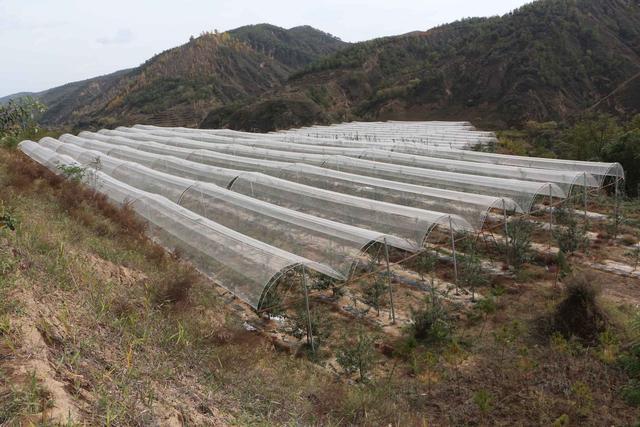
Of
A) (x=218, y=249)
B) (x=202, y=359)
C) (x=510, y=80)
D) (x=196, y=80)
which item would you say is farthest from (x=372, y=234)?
(x=196, y=80)

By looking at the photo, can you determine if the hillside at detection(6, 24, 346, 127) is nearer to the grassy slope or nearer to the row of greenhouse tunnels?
the row of greenhouse tunnels

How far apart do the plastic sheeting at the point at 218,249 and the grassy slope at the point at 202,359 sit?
0.59 m

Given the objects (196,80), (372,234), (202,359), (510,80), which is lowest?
(202,359)

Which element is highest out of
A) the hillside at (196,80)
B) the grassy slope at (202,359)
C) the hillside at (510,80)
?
the hillside at (196,80)

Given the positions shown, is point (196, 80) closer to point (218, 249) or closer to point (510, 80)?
point (510, 80)

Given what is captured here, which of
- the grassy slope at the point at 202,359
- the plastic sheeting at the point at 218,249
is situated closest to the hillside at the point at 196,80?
the plastic sheeting at the point at 218,249

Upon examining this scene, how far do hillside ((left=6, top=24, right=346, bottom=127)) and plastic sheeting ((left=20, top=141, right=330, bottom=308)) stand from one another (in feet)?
211

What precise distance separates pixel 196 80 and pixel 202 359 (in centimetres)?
9849

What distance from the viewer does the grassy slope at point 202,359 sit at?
14.6ft

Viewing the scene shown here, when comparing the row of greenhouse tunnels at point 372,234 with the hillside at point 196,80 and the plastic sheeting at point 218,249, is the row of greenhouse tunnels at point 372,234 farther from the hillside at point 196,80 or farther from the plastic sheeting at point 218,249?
the hillside at point 196,80

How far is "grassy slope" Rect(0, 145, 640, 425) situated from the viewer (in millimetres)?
4445

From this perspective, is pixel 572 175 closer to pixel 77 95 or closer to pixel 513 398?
pixel 513 398

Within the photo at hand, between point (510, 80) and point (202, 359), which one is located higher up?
point (510, 80)

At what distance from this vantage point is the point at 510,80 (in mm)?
52594
